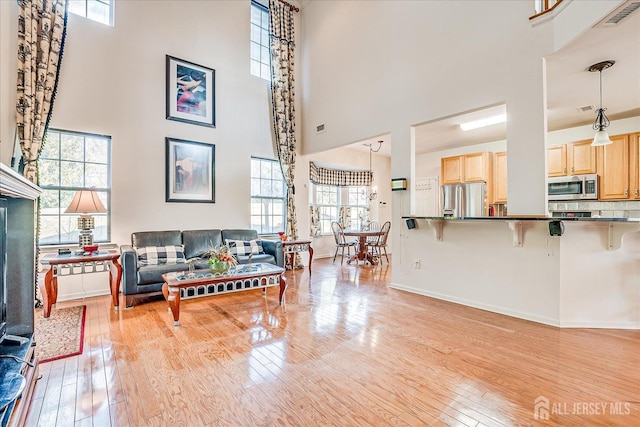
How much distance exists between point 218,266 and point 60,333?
1523 millimetres

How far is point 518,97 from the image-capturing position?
3148 millimetres

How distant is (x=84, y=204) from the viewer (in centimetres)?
343

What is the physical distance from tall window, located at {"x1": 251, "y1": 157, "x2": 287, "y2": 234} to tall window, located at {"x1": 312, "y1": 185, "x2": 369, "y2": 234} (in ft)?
4.75

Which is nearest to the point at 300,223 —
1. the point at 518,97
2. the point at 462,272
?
the point at 462,272

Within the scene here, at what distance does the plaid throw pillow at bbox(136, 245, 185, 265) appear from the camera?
3.93 meters

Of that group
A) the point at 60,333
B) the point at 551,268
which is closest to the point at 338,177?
the point at 551,268

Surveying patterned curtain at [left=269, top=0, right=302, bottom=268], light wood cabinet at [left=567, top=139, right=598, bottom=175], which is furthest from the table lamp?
light wood cabinet at [left=567, top=139, right=598, bottom=175]

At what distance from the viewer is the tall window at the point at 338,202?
25.2ft

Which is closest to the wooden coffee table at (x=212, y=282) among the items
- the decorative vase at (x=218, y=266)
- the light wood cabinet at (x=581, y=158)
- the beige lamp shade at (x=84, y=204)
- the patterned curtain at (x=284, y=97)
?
the decorative vase at (x=218, y=266)

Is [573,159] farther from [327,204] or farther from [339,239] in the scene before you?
[327,204]

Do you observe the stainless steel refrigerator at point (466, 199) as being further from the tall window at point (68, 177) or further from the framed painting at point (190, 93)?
the tall window at point (68, 177)

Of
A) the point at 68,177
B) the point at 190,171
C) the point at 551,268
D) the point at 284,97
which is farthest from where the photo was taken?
the point at 284,97

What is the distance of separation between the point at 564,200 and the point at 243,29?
6.51 meters

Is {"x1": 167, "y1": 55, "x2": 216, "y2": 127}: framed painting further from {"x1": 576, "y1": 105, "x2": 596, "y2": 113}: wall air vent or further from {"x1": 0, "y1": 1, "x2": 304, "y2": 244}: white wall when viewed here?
{"x1": 576, "y1": 105, "x2": 596, "y2": 113}: wall air vent
